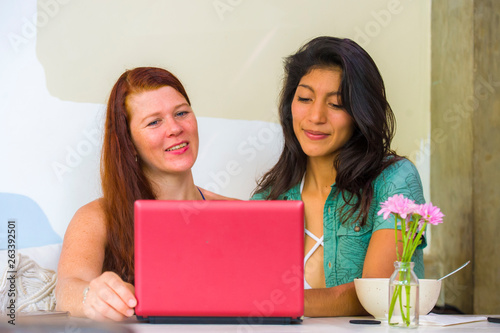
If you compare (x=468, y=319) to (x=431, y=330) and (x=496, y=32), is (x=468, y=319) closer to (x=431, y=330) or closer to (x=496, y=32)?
(x=431, y=330)

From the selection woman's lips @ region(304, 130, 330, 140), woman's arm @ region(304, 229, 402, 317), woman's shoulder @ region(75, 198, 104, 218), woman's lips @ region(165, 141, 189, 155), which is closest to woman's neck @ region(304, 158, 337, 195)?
woman's lips @ region(304, 130, 330, 140)

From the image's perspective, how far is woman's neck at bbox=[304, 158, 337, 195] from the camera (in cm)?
220

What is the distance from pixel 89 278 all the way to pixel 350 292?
808 millimetres

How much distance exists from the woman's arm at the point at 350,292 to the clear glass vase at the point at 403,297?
0.25 meters

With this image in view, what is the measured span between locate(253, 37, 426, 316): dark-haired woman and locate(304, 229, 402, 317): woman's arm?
4.8 inches

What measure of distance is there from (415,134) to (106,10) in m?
1.75

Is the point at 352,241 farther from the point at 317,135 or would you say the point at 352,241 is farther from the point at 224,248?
the point at 224,248

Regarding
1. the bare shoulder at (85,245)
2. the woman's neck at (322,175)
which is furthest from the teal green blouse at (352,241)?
the bare shoulder at (85,245)

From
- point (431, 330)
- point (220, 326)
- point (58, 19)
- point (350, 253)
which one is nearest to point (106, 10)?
point (58, 19)

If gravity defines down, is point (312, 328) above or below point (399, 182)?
below

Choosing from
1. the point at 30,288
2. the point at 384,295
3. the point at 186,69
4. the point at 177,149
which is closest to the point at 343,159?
the point at 177,149

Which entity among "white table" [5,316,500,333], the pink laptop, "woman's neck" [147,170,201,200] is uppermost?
"woman's neck" [147,170,201,200]

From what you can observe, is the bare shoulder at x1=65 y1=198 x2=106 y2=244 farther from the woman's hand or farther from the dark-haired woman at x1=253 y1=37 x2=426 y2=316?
the dark-haired woman at x1=253 y1=37 x2=426 y2=316

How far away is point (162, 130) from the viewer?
208cm
